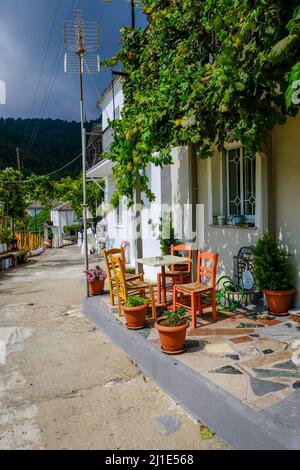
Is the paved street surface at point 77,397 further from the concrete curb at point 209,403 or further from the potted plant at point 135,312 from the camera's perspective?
the potted plant at point 135,312

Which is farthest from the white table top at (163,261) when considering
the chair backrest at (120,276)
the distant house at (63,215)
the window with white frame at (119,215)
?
the distant house at (63,215)

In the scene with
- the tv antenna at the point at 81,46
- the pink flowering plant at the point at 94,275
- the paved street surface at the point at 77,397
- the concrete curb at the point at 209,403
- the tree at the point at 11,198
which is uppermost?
the tv antenna at the point at 81,46

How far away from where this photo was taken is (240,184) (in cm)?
671

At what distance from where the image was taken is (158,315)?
570 cm

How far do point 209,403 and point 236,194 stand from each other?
14.8 feet

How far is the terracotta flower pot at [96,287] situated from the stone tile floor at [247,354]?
2377 millimetres

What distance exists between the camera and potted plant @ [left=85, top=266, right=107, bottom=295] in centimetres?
730

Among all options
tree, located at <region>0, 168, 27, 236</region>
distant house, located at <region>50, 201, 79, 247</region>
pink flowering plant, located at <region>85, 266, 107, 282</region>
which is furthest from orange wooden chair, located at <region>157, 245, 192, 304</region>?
distant house, located at <region>50, 201, 79, 247</region>

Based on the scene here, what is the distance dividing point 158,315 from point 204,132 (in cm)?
285

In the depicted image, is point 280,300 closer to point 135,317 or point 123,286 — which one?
point 135,317

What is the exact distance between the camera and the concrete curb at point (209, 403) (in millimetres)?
2570

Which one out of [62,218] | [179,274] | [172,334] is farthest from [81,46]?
[62,218]
